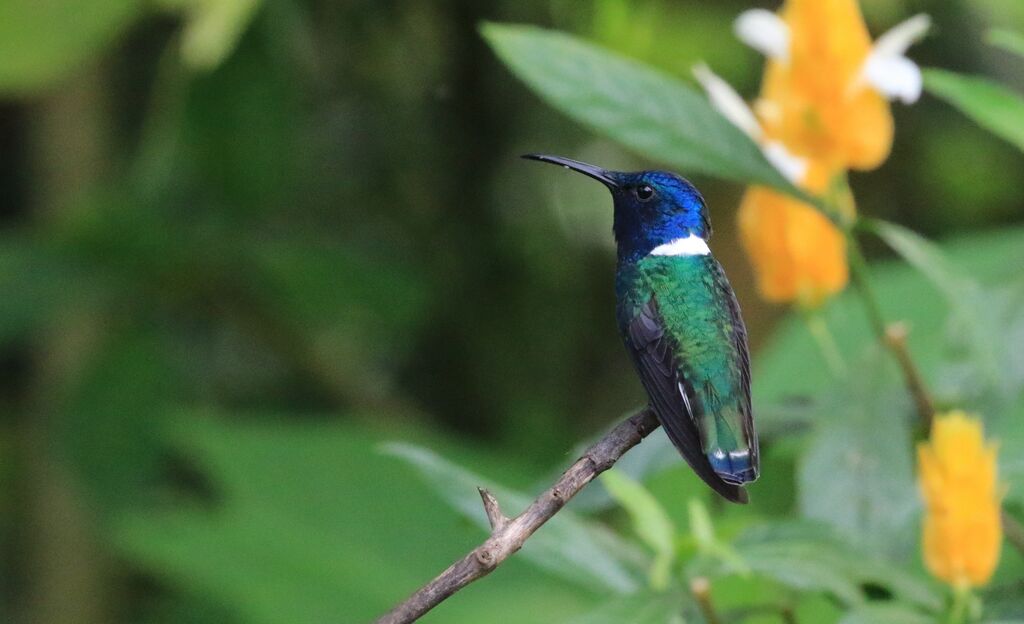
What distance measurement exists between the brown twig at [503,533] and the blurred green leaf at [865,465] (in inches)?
19.2

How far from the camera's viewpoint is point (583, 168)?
110 cm

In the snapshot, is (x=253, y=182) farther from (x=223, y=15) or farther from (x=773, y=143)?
(x=773, y=143)

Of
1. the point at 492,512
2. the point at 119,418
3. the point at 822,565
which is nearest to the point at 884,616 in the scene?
the point at 822,565

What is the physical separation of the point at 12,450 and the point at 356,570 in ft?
3.58

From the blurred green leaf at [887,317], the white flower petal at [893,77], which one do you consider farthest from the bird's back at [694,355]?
the blurred green leaf at [887,317]

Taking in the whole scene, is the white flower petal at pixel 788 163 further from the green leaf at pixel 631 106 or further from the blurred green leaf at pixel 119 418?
the blurred green leaf at pixel 119 418

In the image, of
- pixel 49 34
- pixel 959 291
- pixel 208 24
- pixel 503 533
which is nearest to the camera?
pixel 503 533

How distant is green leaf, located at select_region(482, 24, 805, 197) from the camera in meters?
1.35

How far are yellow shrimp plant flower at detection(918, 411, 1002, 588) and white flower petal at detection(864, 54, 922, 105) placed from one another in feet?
1.27

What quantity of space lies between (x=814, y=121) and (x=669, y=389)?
51cm

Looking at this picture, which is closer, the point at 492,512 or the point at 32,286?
the point at 492,512

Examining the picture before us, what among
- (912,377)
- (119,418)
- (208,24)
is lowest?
(119,418)

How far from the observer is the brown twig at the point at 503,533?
30.3 inches

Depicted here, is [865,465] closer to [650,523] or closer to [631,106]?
[650,523]
